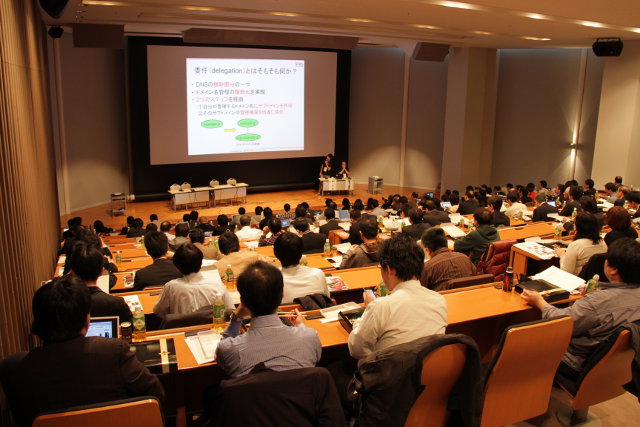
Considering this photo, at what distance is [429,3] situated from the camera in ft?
23.9

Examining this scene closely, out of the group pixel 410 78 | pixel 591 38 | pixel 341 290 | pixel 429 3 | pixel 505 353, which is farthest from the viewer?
pixel 410 78

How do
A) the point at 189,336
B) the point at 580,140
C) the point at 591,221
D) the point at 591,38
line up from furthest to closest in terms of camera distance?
the point at 580,140, the point at 591,38, the point at 591,221, the point at 189,336

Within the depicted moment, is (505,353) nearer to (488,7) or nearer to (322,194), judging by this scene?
(488,7)

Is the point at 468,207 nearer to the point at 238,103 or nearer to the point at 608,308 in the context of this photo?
the point at 608,308

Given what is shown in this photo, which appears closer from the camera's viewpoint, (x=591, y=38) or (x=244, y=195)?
(x=591, y=38)

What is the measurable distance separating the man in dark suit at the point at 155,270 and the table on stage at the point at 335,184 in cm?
958

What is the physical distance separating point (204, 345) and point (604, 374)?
7.40 ft

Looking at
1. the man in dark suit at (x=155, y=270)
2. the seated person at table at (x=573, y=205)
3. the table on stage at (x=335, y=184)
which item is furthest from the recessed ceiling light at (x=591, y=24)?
the man in dark suit at (x=155, y=270)

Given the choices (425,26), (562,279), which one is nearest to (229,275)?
(562,279)

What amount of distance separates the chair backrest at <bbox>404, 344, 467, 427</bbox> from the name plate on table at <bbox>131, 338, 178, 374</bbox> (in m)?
1.18

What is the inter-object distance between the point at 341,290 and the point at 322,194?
388 inches

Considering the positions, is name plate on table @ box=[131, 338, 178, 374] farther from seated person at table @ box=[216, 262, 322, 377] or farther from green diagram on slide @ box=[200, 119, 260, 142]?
green diagram on slide @ box=[200, 119, 260, 142]

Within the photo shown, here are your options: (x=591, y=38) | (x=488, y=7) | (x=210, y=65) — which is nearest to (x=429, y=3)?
(x=488, y=7)

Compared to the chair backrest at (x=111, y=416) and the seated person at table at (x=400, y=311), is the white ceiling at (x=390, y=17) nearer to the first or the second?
the seated person at table at (x=400, y=311)
